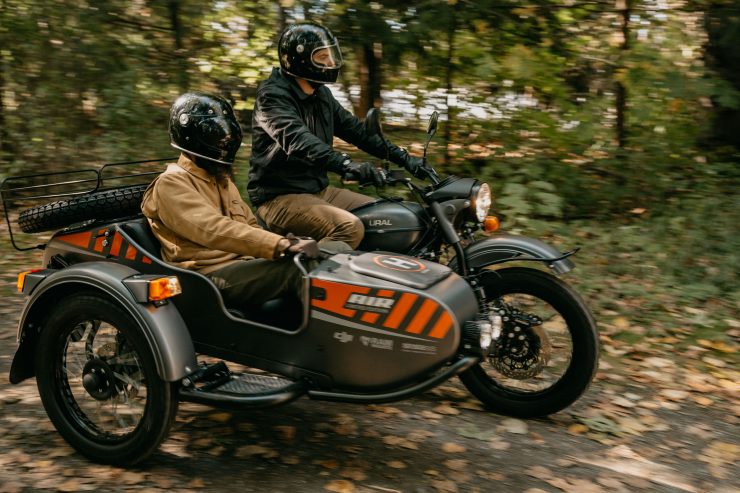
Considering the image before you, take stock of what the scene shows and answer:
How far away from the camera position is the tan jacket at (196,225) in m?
3.39

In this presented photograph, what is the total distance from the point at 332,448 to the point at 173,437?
32.2 inches

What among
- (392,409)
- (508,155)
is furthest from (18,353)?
(508,155)

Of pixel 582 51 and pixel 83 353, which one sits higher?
pixel 582 51

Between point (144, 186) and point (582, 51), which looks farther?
point (582, 51)

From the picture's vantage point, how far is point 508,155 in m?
7.82

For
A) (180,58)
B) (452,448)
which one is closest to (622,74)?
(180,58)

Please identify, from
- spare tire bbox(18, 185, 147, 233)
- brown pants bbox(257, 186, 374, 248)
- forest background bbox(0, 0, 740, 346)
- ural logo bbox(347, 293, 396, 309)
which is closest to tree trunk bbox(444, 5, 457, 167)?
forest background bbox(0, 0, 740, 346)

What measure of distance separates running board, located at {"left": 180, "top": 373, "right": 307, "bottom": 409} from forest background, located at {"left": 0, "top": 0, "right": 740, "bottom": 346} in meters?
3.68

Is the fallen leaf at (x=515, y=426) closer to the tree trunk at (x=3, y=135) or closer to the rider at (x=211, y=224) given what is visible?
the rider at (x=211, y=224)

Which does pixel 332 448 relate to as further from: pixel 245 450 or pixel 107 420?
pixel 107 420

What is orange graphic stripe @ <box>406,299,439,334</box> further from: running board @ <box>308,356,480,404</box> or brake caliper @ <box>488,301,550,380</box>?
brake caliper @ <box>488,301,550,380</box>

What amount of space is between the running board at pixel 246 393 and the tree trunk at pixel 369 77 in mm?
4850

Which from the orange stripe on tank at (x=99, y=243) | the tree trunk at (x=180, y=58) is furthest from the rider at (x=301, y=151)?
the tree trunk at (x=180, y=58)

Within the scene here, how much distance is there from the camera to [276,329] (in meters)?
3.44
